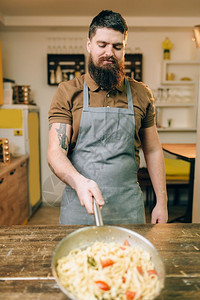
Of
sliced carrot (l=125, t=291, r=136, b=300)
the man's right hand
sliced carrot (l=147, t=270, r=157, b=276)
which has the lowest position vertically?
sliced carrot (l=125, t=291, r=136, b=300)

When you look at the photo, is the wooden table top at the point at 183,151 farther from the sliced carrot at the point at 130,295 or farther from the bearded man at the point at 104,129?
the sliced carrot at the point at 130,295

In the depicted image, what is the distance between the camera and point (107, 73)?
1.47m

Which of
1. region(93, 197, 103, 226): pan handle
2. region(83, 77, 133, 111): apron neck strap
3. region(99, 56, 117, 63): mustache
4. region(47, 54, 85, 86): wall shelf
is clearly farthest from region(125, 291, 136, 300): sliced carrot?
region(47, 54, 85, 86): wall shelf

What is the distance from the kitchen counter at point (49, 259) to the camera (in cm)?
77

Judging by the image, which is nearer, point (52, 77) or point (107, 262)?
point (107, 262)

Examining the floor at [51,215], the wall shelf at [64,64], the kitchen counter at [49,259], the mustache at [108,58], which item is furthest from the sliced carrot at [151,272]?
the wall shelf at [64,64]

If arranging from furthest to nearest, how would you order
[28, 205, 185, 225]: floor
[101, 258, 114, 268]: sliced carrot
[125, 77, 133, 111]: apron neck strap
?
[28, 205, 185, 225]: floor < [125, 77, 133, 111]: apron neck strap < [101, 258, 114, 268]: sliced carrot

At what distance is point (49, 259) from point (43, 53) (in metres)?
3.84

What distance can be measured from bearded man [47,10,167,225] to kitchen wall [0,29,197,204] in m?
2.85

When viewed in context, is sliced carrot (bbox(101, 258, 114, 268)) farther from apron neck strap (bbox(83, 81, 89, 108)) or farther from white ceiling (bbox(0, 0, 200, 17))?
white ceiling (bbox(0, 0, 200, 17))

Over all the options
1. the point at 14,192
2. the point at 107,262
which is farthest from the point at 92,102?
the point at 14,192

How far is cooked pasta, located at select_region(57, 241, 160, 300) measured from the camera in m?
0.64

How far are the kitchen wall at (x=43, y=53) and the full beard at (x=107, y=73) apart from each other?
2864 millimetres

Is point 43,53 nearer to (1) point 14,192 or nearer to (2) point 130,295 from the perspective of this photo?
(1) point 14,192
